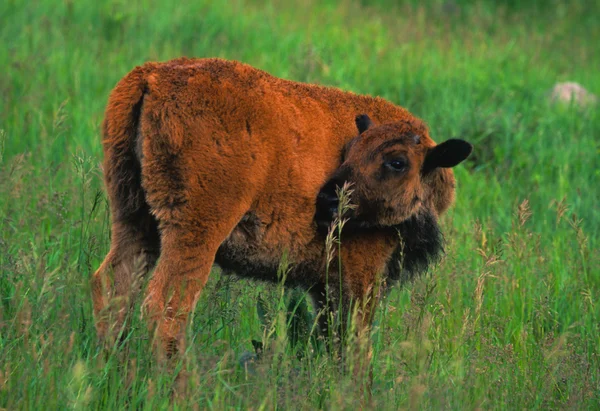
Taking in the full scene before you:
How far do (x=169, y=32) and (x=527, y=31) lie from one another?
266 inches

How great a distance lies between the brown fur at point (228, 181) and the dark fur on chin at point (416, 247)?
0.07 m

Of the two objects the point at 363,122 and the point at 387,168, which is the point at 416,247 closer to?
the point at 387,168

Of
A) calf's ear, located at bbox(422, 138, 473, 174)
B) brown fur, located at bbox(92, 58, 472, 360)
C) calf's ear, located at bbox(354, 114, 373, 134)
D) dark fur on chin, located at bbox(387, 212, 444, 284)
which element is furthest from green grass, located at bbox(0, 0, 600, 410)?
calf's ear, located at bbox(354, 114, 373, 134)

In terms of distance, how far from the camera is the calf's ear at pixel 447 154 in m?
5.09

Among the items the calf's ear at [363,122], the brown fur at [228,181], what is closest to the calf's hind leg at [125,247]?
the brown fur at [228,181]

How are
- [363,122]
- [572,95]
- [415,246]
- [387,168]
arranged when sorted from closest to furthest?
[387,168] → [363,122] → [415,246] → [572,95]

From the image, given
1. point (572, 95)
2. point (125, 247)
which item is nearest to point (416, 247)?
point (125, 247)

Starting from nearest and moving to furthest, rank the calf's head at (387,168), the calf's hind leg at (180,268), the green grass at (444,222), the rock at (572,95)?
the green grass at (444,222) < the calf's hind leg at (180,268) < the calf's head at (387,168) < the rock at (572,95)

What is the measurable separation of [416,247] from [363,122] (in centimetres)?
86

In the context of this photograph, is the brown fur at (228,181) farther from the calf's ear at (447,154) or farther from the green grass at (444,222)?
the green grass at (444,222)

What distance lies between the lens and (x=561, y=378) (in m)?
4.73

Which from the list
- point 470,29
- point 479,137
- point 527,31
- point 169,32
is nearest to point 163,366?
point 479,137

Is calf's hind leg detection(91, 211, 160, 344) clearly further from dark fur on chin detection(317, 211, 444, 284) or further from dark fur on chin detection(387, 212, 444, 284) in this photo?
dark fur on chin detection(387, 212, 444, 284)

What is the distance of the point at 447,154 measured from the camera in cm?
516
